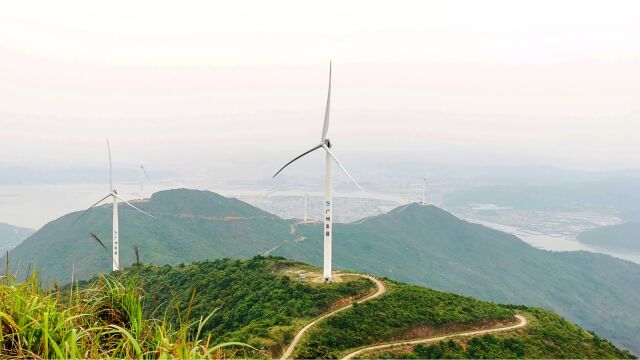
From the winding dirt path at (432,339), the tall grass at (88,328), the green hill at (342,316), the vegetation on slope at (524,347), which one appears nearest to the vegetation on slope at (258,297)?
the green hill at (342,316)

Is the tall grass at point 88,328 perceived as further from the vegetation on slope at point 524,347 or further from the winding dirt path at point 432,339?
the vegetation on slope at point 524,347

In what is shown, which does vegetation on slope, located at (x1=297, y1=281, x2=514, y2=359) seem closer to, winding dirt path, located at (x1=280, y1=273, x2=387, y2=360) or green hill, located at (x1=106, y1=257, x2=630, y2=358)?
green hill, located at (x1=106, y1=257, x2=630, y2=358)

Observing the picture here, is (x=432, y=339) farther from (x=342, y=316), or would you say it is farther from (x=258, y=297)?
(x=258, y=297)

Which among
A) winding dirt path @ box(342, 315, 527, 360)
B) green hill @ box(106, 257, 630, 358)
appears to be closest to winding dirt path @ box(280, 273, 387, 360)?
green hill @ box(106, 257, 630, 358)

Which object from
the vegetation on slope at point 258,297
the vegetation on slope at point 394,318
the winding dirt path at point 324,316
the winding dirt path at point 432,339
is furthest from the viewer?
the vegetation on slope at point 258,297

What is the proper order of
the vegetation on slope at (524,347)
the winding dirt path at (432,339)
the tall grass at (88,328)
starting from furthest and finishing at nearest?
1. the vegetation on slope at (524,347)
2. the winding dirt path at (432,339)
3. the tall grass at (88,328)

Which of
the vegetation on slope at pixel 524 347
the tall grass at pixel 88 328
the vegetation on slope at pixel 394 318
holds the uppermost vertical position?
the tall grass at pixel 88 328

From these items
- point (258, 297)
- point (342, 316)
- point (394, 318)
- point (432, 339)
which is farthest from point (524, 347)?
point (258, 297)
